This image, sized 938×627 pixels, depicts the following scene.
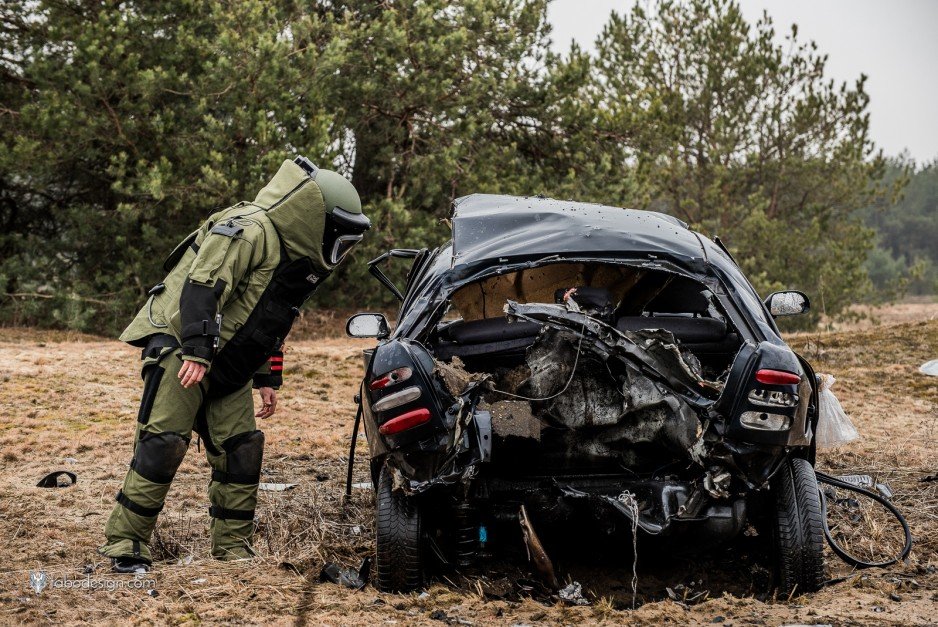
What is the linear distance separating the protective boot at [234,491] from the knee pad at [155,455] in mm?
387

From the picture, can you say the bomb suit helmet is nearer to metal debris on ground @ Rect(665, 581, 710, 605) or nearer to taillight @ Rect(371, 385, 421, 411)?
taillight @ Rect(371, 385, 421, 411)

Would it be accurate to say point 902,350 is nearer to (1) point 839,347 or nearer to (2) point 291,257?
(1) point 839,347

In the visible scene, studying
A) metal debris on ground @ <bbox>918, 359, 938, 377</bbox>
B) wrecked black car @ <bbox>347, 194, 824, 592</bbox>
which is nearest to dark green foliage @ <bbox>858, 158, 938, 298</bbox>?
metal debris on ground @ <bbox>918, 359, 938, 377</bbox>

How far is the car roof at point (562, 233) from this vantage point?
4285mm

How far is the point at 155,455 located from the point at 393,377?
56.8 inches

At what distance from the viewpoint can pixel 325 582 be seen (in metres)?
4.01

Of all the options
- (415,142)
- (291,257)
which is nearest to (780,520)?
(291,257)

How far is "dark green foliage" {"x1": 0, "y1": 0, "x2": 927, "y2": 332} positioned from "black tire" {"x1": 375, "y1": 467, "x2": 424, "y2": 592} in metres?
9.73

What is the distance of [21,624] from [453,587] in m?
1.65

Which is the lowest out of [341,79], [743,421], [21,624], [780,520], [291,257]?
[21,624]

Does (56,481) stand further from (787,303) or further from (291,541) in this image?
(787,303)

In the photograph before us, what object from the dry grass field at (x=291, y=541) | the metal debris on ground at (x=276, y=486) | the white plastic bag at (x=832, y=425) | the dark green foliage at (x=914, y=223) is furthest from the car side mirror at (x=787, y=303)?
the dark green foliage at (x=914, y=223)

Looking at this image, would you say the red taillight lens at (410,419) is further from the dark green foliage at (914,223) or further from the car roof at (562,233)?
the dark green foliage at (914,223)

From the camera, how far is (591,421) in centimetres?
399
